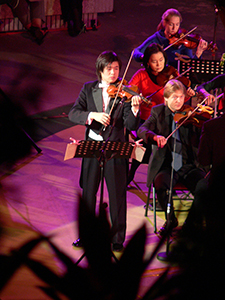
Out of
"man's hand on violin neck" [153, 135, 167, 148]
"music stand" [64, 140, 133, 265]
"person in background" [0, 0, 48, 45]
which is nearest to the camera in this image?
"music stand" [64, 140, 133, 265]

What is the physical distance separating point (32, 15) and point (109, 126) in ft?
19.1

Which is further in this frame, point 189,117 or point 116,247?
point 189,117

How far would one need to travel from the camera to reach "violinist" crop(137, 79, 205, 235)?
2.99 metres

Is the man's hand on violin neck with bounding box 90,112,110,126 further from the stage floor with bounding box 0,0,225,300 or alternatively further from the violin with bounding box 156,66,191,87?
the violin with bounding box 156,66,191,87

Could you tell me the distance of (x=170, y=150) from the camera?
3.07 metres

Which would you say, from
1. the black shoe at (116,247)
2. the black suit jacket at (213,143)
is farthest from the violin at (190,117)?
the black shoe at (116,247)

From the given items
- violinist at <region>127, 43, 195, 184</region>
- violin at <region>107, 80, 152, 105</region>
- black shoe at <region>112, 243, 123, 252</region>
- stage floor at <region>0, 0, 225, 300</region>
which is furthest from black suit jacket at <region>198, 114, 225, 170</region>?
violinist at <region>127, 43, 195, 184</region>

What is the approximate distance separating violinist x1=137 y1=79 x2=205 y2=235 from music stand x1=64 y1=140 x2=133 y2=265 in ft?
1.60

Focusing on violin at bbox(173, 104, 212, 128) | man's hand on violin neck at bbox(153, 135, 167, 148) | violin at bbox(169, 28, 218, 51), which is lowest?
man's hand on violin neck at bbox(153, 135, 167, 148)

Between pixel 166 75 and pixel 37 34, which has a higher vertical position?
pixel 37 34

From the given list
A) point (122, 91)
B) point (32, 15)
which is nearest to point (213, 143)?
point (122, 91)

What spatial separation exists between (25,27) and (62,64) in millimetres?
1470

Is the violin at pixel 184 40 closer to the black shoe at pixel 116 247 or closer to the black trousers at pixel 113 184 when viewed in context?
the black trousers at pixel 113 184

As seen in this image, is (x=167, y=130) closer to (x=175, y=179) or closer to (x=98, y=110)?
(x=175, y=179)
